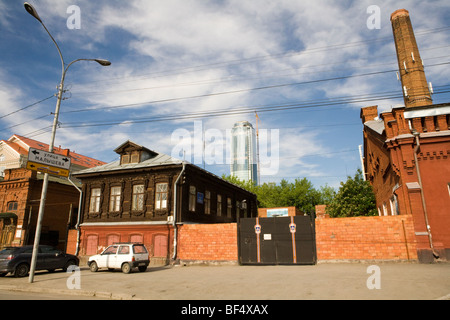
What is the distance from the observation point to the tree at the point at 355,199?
26.8 m

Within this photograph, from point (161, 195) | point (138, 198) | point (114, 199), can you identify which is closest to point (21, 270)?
point (138, 198)

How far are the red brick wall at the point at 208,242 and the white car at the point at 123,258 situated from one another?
11.9 feet

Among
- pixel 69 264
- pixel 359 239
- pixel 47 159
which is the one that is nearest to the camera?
pixel 47 159

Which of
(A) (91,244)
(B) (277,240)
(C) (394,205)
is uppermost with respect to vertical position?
(C) (394,205)

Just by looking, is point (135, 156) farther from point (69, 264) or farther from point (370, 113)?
point (370, 113)

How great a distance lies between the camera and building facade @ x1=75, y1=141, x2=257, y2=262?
70.2 ft

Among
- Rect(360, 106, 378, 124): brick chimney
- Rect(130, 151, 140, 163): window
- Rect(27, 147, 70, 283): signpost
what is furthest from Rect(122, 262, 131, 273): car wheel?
Rect(360, 106, 378, 124): brick chimney

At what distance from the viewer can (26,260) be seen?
15.7 metres

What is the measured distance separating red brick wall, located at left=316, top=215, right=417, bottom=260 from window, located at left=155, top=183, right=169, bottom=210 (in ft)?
37.4

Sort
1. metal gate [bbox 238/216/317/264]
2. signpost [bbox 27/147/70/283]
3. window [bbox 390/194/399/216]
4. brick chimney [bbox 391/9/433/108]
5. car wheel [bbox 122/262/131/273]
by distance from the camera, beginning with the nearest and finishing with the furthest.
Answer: signpost [bbox 27/147/70/283] → car wheel [bbox 122/262/131/273] → metal gate [bbox 238/216/317/264] → window [bbox 390/194/399/216] → brick chimney [bbox 391/9/433/108]

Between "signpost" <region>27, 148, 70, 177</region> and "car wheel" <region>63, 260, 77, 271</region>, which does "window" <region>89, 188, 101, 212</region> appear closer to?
"car wheel" <region>63, 260, 77, 271</region>

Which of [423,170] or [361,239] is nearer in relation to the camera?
[423,170]

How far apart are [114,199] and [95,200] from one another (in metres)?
2.17

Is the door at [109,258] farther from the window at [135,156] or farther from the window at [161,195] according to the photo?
the window at [135,156]
